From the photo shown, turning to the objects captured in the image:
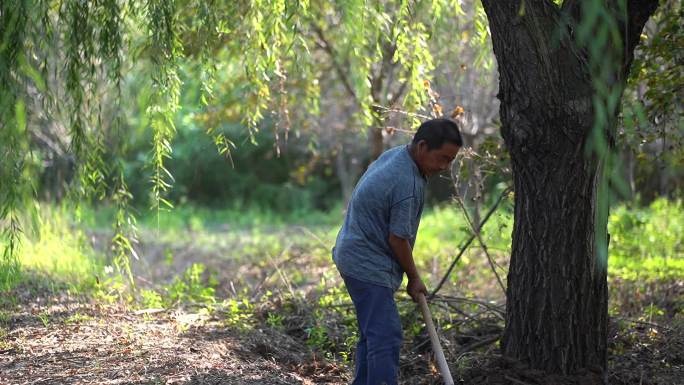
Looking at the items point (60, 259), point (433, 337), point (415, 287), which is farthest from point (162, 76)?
point (60, 259)

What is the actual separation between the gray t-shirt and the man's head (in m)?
0.07

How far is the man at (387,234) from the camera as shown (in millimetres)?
4281

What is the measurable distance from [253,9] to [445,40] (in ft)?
10.1

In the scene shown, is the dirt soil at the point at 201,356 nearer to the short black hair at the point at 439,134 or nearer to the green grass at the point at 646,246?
the short black hair at the point at 439,134

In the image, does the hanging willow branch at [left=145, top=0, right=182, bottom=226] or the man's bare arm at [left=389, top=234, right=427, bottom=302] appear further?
the hanging willow branch at [left=145, top=0, right=182, bottom=226]

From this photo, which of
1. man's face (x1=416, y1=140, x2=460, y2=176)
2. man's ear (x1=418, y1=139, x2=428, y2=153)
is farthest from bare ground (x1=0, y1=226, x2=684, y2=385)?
man's ear (x1=418, y1=139, x2=428, y2=153)

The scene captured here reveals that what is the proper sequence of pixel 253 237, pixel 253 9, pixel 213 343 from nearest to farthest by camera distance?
pixel 213 343 → pixel 253 9 → pixel 253 237

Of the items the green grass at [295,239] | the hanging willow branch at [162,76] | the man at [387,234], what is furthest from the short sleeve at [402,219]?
the green grass at [295,239]

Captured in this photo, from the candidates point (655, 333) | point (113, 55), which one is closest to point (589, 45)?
point (655, 333)

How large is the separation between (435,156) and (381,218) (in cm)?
42

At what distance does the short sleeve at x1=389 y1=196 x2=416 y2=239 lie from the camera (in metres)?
4.24

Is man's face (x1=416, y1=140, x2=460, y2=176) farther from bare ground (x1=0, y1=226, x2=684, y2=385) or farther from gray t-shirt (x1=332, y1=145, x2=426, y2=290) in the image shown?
bare ground (x1=0, y1=226, x2=684, y2=385)

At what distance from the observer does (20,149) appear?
4660mm

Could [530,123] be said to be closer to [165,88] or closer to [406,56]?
[165,88]
